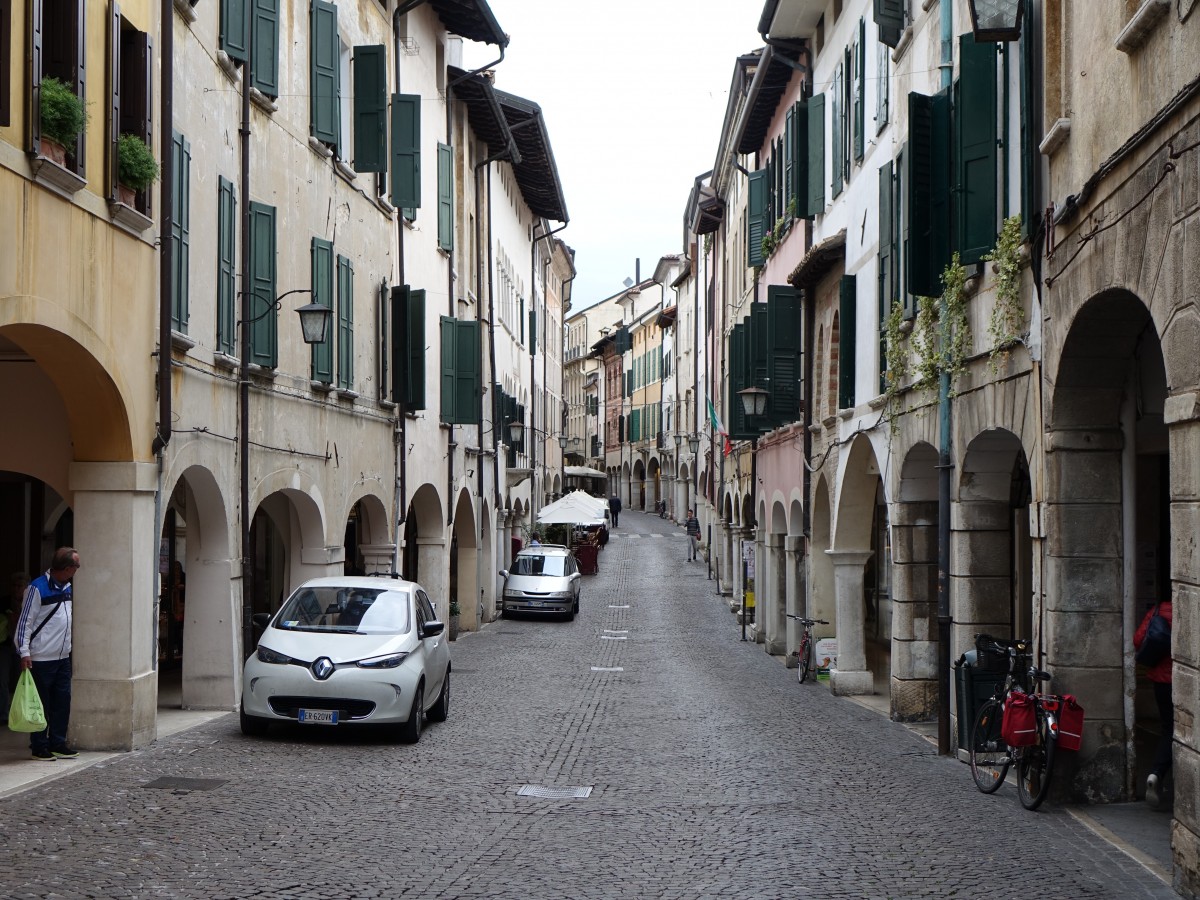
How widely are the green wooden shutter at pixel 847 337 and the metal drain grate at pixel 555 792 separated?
9.43m

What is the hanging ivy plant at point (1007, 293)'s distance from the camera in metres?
11.8

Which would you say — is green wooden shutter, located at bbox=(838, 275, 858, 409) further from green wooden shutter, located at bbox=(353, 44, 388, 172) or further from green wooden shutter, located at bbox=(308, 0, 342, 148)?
green wooden shutter, located at bbox=(308, 0, 342, 148)

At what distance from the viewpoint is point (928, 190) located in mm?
13492

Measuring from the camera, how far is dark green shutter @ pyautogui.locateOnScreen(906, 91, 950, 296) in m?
13.2

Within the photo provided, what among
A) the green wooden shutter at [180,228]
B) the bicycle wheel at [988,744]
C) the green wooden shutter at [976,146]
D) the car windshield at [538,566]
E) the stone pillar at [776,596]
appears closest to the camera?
the bicycle wheel at [988,744]

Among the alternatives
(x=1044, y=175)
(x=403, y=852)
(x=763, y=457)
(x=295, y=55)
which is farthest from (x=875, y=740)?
(x=763, y=457)

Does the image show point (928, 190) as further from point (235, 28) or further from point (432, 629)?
point (235, 28)

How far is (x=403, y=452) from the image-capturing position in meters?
24.3

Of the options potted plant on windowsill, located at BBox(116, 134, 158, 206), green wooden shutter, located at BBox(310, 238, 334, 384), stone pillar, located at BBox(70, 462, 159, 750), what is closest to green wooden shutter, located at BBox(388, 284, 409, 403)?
green wooden shutter, located at BBox(310, 238, 334, 384)

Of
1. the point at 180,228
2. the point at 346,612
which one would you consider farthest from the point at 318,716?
the point at 180,228

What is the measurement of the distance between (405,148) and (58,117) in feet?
41.4

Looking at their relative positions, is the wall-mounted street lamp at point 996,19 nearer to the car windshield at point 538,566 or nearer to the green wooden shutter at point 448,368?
the green wooden shutter at point 448,368

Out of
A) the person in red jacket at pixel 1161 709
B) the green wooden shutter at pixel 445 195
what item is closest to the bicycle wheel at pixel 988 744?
the person in red jacket at pixel 1161 709

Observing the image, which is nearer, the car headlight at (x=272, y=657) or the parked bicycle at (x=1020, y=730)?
the parked bicycle at (x=1020, y=730)
